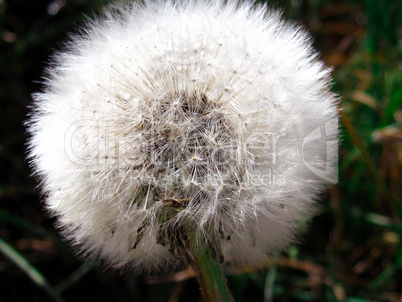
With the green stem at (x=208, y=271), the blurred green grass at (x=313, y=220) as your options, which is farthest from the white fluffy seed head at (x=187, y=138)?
the blurred green grass at (x=313, y=220)

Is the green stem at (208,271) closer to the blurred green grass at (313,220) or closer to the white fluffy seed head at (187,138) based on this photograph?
the white fluffy seed head at (187,138)

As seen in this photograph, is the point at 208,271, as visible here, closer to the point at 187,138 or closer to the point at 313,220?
the point at 187,138

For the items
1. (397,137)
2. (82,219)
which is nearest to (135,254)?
(82,219)

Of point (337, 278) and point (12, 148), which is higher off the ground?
point (12, 148)

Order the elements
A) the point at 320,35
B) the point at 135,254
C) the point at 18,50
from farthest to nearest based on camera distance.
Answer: the point at 320,35 < the point at 18,50 < the point at 135,254

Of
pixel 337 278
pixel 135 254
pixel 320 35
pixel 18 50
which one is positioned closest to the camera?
pixel 135 254

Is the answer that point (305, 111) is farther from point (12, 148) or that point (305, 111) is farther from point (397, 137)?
point (12, 148)

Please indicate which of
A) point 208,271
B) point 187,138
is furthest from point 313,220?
point 187,138

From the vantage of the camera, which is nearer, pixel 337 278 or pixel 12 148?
pixel 337 278
